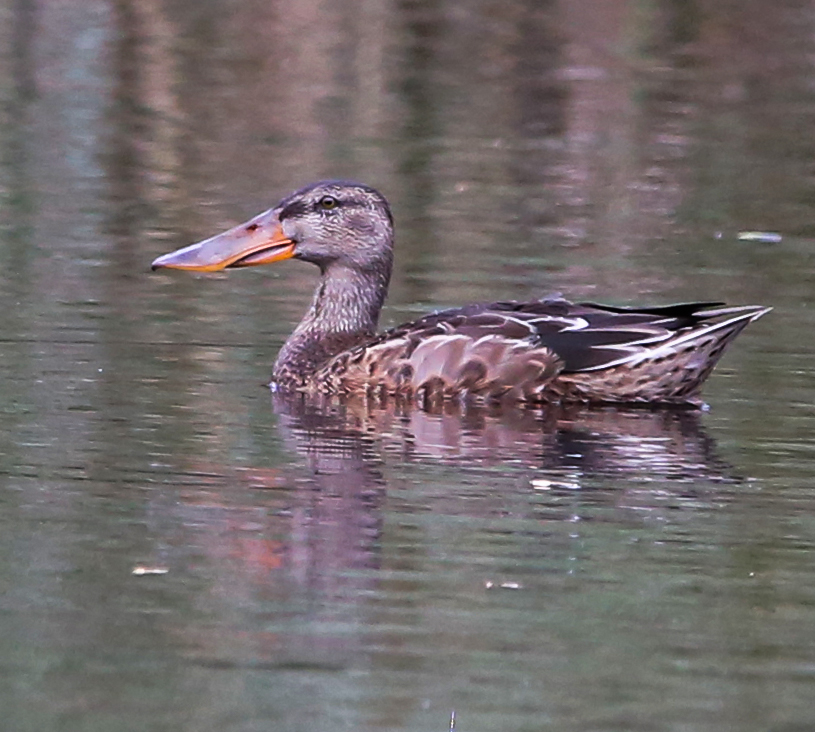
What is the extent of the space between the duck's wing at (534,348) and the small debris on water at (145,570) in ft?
10.3

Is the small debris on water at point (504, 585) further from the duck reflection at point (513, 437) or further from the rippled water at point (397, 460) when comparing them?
the duck reflection at point (513, 437)

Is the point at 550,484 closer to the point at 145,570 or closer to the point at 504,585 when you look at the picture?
the point at 504,585

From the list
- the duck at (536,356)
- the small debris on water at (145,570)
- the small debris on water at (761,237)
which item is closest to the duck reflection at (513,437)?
the duck at (536,356)

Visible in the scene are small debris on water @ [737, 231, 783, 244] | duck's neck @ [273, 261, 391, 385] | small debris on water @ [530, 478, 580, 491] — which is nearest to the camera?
small debris on water @ [530, 478, 580, 491]

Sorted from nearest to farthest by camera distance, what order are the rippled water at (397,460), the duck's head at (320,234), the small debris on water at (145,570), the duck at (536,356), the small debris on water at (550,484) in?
1. the rippled water at (397,460)
2. the small debris on water at (145,570)
3. the small debris on water at (550,484)
4. the duck at (536,356)
5. the duck's head at (320,234)

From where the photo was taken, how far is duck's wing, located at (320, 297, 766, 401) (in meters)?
9.70

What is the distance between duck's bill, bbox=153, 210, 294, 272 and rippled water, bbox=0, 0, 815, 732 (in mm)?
361

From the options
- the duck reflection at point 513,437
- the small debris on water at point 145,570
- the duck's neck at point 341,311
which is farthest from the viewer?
the duck's neck at point 341,311

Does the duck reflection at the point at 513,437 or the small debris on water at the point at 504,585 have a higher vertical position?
the small debris on water at the point at 504,585

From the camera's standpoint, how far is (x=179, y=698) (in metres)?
5.64

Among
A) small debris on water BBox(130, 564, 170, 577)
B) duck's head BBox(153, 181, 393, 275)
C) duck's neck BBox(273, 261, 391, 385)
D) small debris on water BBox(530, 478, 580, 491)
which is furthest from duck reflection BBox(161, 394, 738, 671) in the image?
duck's head BBox(153, 181, 393, 275)

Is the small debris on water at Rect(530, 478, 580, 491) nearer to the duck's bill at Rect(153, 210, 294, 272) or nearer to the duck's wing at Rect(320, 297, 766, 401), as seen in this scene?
the duck's wing at Rect(320, 297, 766, 401)

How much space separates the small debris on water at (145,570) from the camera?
6793mm

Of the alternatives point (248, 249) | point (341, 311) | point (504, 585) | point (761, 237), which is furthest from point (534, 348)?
point (761, 237)
